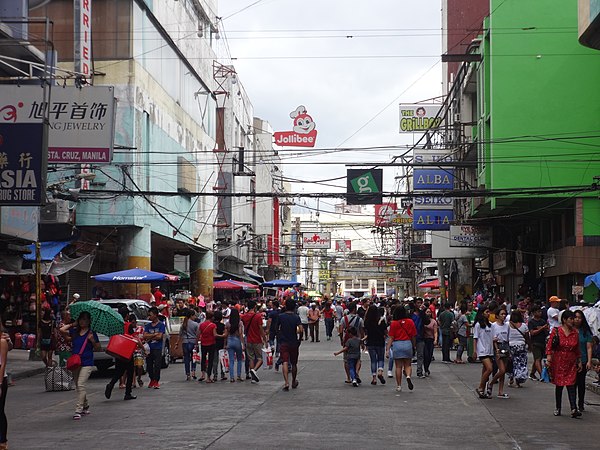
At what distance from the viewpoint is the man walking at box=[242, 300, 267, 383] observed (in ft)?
67.6

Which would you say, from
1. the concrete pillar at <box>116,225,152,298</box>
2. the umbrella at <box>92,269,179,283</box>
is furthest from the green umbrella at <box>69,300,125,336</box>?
the concrete pillar at <box>116,225,152,298</box>

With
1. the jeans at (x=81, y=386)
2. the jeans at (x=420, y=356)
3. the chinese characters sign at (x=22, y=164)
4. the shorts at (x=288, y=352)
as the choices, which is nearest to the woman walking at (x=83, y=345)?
the jeans at (x=81, y=386)

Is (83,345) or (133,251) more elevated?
(133,251)

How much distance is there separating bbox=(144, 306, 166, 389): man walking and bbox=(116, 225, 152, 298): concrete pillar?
18.9 m

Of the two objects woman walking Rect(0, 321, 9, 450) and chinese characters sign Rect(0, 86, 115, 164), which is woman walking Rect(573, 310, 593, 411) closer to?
woman walking Rect(0, 321, 9, 450)

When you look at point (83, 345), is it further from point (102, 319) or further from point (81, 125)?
point (81, 125)

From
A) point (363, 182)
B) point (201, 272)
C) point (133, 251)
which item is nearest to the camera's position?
point (363, 182)

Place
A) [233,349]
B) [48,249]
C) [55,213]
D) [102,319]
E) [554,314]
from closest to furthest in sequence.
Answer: [102,319] → [233,349] → [554,314] → [48,249] → [55,213]

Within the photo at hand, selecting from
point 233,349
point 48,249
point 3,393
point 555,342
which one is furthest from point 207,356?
point 48,249

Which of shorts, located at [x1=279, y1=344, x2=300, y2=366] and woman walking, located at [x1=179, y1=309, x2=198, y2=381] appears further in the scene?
woman walking, located at [x1=179, y1=309, x2=198, y2=381]

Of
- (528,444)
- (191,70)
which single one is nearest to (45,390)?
(528,444)

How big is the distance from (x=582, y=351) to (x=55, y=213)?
20.8 metres

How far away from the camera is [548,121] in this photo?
1339 inches

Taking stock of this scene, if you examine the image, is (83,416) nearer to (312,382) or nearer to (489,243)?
(312,382)
